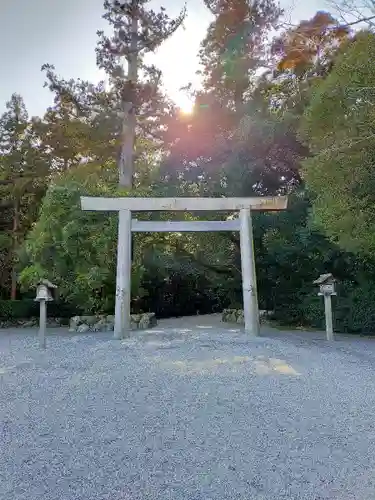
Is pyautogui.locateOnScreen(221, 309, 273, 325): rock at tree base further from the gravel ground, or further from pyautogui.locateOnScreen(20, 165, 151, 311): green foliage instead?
the gravel ground

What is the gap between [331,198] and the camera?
7.35 metres

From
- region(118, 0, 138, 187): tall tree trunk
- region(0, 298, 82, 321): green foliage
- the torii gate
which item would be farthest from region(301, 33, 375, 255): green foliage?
region(0, 298, 82, 321): green foliage

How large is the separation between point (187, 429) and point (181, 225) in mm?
5550

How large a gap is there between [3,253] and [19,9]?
31.0ft

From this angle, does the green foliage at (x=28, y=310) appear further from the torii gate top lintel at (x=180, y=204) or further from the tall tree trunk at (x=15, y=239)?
the torii gate top lintel at (x=180, y=204)

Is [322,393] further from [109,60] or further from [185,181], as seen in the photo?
[109,60]

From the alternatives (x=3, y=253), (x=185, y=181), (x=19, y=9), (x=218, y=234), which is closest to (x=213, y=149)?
(x=185, y=181)

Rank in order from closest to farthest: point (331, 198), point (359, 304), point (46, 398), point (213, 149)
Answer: point (46, 398), point (331, 198), point (359, 304), point (213, 149)

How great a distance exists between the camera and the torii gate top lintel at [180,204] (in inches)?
322

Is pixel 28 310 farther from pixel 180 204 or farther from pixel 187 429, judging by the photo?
pixel 187 429

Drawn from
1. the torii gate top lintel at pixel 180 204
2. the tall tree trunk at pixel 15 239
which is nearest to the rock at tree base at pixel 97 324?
the torii gate top lintel at pixel 180 204

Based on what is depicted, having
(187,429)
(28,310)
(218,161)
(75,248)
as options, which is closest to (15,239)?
(28,310)

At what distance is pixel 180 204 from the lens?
829 centimetres

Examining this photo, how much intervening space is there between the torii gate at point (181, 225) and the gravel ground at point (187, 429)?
2.40m
